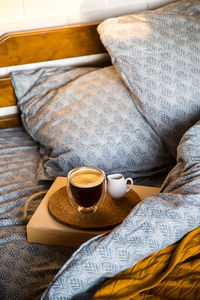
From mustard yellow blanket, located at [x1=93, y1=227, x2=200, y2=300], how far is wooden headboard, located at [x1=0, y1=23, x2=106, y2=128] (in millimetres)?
1066

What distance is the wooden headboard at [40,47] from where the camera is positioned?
1.72 metres

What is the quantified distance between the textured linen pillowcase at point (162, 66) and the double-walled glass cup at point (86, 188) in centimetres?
41

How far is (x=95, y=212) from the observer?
114cm

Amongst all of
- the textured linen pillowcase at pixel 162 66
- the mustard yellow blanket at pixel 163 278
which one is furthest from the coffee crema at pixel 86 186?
the textured linen pillowcase at pixel 162 66

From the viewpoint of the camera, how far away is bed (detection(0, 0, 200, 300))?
886mm

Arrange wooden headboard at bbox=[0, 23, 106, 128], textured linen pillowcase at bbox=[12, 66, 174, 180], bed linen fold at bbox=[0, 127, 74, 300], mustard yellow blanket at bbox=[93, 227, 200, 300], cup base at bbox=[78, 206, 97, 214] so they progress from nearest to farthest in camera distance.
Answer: mustard yellow blanket at bbox=[93, 227, 200, 300] → bed linen fold at bbox=[0, 127, 74, 300] → cup base at bbox=[78, 206, 97, 214] → textured linen pillowcase at bbox=[12, 66, 174, 180] → wooden headboard at bbox=[0, 23, 106, 128]

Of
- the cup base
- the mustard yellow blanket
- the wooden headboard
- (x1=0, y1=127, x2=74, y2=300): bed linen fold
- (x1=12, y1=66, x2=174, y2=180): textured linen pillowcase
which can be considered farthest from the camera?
the wooden headboard

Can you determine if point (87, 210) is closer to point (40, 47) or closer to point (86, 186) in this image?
point (86, 186)

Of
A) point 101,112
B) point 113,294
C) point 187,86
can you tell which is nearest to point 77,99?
point 101,112

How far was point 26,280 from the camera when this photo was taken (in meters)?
1.03

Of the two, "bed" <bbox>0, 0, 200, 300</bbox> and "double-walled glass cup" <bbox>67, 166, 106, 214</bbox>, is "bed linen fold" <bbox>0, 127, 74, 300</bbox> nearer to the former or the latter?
"bed" <bbox>0, 0, 200, 300</bbox>

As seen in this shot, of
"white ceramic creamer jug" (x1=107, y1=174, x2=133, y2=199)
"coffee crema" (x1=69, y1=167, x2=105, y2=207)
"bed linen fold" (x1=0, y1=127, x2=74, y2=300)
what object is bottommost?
"bed linen fold" (x1=0, y1=127, x2=74, y2=300)

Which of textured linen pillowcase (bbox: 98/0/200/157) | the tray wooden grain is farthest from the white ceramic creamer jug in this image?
textured linen pillowcase (bbox: 98/0/200/157)

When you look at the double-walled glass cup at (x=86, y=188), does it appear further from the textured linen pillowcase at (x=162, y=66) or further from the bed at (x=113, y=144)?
the textured linen pillowcase at (x=162, y=66)
